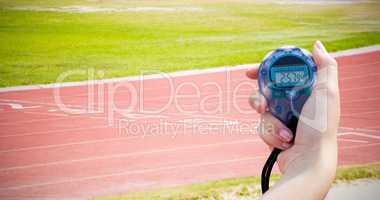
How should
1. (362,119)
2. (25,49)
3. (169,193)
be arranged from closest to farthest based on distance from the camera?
1. (169,193)
2. (362,119)
3. (25,49)

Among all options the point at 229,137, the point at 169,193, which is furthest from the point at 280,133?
the point at 229,137

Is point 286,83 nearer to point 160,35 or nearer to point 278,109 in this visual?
point 278,109

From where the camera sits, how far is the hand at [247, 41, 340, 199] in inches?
36.2

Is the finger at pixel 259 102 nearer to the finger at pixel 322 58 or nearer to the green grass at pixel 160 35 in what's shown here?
the finger at pixel 322 58

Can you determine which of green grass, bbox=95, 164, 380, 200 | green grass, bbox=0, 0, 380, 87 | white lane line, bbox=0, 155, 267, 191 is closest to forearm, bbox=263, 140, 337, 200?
green grass, bbox=95, 164, 380, 200

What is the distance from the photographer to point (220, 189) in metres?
3.62

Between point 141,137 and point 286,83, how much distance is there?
423 centimetres

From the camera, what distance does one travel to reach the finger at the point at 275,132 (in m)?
1.01

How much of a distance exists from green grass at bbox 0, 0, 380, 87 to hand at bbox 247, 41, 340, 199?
18.9ft

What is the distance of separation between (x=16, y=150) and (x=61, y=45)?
6.28 feet

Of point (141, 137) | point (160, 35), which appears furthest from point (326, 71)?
point (160, 35)

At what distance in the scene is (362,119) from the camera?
5.66 meters

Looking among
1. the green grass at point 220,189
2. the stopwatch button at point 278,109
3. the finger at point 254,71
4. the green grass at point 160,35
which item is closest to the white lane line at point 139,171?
the green grass at point 220,189

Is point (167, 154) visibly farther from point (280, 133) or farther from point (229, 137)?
point (280, 133)
